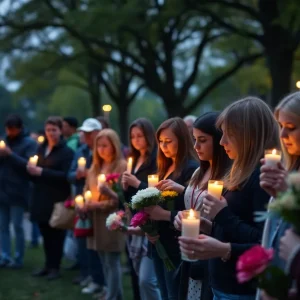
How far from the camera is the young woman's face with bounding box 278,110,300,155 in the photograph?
2863mm

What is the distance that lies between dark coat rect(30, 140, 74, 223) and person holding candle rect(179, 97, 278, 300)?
199 inches

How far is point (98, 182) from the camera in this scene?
6.43m

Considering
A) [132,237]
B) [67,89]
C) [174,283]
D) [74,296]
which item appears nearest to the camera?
[174,283]

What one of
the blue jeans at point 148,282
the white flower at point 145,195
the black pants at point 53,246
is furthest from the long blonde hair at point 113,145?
the white flower at point 145,195

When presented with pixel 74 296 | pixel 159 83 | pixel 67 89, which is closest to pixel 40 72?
pixel 159 83

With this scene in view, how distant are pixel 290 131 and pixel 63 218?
5.44m

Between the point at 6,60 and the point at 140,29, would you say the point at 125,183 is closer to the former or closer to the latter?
the point at 140,29

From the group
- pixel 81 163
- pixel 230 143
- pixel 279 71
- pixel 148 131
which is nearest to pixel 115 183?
pixel 148 131

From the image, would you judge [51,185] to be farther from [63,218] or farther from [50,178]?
[63,218]

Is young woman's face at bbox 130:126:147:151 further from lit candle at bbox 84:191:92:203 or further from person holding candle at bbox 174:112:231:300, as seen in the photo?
person holding candle at bbox 174:112:231:300

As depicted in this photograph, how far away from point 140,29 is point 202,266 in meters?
12.3

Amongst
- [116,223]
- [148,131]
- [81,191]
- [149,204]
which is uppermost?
[148,131]

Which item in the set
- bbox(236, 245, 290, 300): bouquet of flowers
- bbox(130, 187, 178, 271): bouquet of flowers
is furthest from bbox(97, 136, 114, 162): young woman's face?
bbox(236, 245, 290, 300): bouquet of flowers

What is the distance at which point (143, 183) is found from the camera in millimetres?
5316
